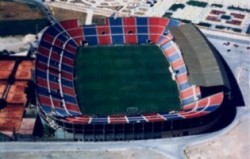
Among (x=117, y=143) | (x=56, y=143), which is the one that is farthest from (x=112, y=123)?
(x=56, y=143)

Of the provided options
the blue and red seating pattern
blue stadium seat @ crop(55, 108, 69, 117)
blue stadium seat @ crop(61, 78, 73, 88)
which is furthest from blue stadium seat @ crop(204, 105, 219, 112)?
blue stadium seat @ crop(61, 78, 73, 88)

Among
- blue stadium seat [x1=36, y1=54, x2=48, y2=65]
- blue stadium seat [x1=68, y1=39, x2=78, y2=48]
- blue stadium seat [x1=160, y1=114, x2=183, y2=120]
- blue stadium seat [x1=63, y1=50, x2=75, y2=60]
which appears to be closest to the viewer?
blue stadium seat [x1=160, y1=114, x2=183, y2=120]

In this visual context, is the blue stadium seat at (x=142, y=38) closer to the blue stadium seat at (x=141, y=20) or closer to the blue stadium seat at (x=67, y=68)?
the blue stadium seat at (x=141, y=20)

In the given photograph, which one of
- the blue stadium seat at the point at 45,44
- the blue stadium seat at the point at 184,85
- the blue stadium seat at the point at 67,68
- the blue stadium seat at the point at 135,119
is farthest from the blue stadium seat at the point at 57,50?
the blue stadium seat at the point at 184,85

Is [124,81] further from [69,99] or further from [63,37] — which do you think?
[63,37]

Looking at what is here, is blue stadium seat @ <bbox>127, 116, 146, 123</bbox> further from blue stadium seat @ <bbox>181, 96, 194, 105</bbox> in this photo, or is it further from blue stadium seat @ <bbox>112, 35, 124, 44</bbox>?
blue stadium seat @ <bbox>112, 35, 124, 44</bbox>
